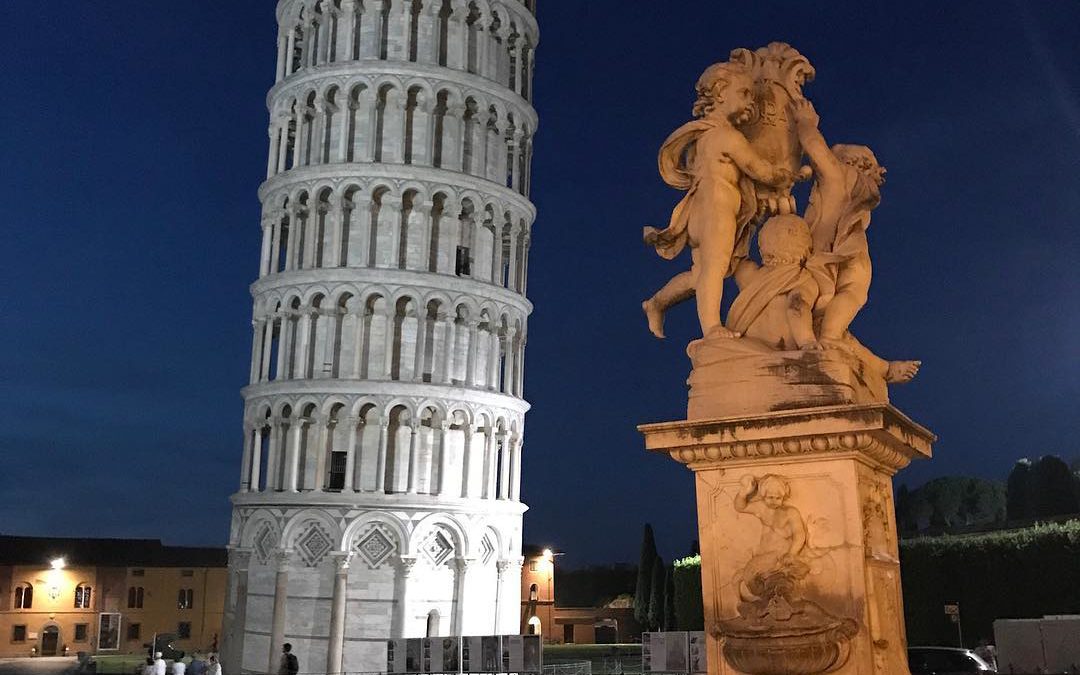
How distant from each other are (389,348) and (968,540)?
23469mm

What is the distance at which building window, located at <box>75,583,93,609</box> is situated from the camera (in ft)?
253

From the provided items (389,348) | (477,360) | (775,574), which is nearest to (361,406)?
(389,348)

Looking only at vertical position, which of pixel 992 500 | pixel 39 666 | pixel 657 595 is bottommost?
pixel 39 666

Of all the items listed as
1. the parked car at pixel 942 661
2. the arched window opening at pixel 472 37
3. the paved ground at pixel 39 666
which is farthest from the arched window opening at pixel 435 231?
the parked car at pixel 942 661

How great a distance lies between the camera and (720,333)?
18.5 feet

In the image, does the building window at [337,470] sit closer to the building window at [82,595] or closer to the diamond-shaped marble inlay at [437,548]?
the diamond-shaped marble inlay at [437,548]

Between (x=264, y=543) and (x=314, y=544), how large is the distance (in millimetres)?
2459

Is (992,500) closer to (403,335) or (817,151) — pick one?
(403,335)

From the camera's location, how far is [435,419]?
4288cm

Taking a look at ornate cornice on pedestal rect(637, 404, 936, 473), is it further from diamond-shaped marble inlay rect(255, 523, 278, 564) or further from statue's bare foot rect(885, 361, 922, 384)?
diamond-shaped marble inlay rect(255, 523, 278, 564)

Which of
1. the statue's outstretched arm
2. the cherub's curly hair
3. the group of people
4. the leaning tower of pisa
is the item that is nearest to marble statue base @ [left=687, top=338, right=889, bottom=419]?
the statue's outstretched arm

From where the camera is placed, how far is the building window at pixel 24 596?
2963 inches

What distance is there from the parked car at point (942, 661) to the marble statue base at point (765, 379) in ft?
57.0

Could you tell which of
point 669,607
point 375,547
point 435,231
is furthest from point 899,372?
point 669,607
